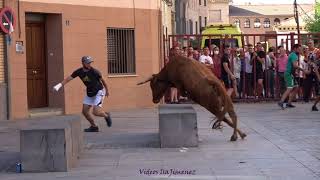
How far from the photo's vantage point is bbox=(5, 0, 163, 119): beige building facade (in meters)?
18.2

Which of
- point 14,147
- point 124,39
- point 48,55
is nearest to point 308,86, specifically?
point 124,39

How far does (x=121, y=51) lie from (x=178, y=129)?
935 centimetres

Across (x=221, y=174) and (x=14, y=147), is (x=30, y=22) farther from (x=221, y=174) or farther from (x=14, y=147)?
(x=221, y=174)

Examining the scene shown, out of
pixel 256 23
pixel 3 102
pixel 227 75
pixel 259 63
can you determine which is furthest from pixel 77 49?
pixel 256 23

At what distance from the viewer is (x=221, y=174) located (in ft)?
31.1

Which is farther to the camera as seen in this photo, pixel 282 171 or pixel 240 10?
pixel 240 10

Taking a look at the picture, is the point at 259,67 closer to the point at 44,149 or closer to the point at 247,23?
the point at 44,149

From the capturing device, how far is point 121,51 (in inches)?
828

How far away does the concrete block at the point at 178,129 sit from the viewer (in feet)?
39.2

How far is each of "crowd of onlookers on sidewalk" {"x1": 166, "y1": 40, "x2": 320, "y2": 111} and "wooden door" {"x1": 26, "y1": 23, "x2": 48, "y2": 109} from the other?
173 inches

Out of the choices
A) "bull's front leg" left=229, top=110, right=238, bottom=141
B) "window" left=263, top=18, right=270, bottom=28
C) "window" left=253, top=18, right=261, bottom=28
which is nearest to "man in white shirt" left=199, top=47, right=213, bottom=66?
"bull's front leg" left=229, top=110, right=238, bottom=141

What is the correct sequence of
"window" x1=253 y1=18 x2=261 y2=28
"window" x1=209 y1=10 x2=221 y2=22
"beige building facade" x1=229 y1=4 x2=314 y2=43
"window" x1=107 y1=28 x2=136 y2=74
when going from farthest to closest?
1. "window" x1=253 y1=18 x2=261 y2=28
2. "beige building facade" x1=229 y1=4 x2=314 y2=43
3. "window" x1=209 y1=10 x2=221 y2=22
4. "window" x1=107 y1=28 x2=136 y2=74

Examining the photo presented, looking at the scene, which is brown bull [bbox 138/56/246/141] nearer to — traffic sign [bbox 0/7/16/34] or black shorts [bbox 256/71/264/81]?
traffic sign [bbox 0/7/16/34]

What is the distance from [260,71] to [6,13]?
870 cm
